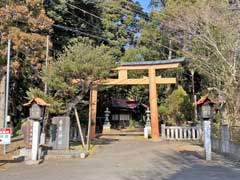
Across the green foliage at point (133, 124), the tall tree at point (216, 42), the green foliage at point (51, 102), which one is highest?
the tall tree at point (216, 42)

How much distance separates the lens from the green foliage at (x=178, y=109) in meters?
22.4

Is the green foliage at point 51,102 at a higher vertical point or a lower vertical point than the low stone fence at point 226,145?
higher

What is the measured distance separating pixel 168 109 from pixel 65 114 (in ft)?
31.7

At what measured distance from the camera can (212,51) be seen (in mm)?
16906

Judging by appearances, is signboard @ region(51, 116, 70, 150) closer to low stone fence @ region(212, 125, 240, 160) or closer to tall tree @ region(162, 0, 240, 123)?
low stone fence @ region(212, 125, 240, 160)

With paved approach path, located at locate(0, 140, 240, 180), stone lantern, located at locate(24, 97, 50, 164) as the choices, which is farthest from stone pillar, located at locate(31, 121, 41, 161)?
paved approach path, located at locate(0, 140, 240, 180)

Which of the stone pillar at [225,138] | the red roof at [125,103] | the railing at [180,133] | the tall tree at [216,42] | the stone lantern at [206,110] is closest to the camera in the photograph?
the stone lantern at [206,110]

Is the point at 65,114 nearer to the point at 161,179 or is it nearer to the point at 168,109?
the point at 161,179

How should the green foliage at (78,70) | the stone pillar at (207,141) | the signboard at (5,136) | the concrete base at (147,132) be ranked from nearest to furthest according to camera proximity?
the signboard at (5,136) → the stone pillar at (207,141) → the green foliage at (78,70) → the concrete base at (147,132)

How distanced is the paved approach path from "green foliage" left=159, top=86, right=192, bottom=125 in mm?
9241

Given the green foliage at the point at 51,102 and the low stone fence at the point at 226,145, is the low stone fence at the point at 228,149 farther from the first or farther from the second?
the green foliage at the point at 51,102

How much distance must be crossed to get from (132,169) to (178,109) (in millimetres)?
13029

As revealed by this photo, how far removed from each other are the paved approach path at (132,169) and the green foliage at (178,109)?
9.24m

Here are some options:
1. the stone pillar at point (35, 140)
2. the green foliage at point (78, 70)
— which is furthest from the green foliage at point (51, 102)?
the stone pillar at point (35, 140)
